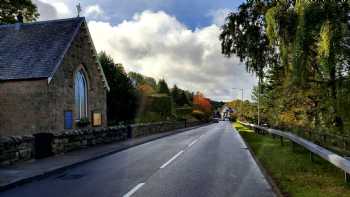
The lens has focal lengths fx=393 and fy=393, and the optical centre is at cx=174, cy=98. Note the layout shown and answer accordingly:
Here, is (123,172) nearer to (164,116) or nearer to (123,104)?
(123,104)

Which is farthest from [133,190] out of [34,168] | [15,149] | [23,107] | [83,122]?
[83,122]

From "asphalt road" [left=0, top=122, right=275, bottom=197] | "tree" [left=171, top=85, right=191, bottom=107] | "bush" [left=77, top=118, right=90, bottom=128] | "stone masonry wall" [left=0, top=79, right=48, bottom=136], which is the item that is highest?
"tree" [left=171, top=85, right=191, bottom=107]

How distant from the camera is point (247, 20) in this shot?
1700 centimetres

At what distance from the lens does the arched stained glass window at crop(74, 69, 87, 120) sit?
28641 millimetres

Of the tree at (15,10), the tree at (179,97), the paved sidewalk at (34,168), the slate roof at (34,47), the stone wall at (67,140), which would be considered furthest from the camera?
the tree at (179,97)

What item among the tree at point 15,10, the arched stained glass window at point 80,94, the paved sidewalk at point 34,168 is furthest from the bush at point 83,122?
the tree at point 15,10

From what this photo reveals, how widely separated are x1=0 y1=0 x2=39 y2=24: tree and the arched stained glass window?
58.0 ft

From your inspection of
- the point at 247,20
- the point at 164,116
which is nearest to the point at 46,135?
the point at 247,20

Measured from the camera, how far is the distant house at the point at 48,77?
2430 cm

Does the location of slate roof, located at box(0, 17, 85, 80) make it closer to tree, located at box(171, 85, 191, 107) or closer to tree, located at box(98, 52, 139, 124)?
tree, located at box(98, 52, 139, 124)

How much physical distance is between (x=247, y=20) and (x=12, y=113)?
16.0m

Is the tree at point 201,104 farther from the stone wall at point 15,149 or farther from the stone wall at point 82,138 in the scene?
the stone wall at point 15,149

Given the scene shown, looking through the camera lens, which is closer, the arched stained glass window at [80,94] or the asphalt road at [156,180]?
the asphalt road at [156,180]

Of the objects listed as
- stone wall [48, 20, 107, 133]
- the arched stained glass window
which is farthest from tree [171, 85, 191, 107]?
the arched stained glass window
